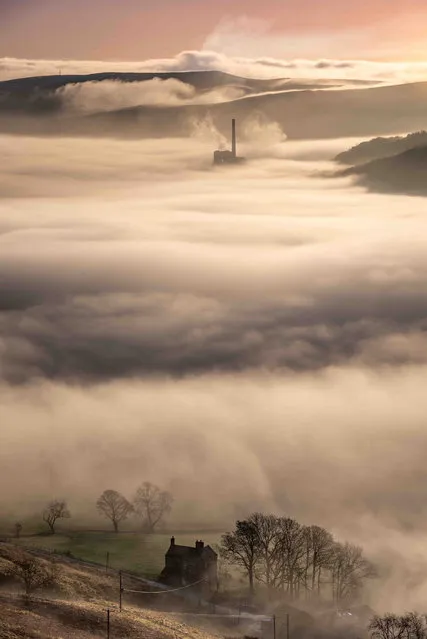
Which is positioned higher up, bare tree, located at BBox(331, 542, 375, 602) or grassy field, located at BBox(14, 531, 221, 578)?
grassy field, located at BBox(14, 531, 221, 578)

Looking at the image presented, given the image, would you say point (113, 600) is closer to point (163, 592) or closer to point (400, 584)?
point (163, 592)

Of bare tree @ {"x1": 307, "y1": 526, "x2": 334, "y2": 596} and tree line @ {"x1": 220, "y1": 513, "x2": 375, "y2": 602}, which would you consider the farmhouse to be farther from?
bare tree @ {"x1": 307, "y1": 526, "x2": 334, "y2": 596}

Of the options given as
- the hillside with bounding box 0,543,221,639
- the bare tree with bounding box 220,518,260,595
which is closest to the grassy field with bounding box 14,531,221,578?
the bare tree with bounding box 220,518,260,595

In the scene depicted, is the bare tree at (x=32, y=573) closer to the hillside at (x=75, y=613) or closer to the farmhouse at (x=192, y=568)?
the hillside at (x=75, y=613)

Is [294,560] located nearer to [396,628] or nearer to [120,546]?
[396,628]

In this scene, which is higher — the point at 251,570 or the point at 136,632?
the point at 251,570

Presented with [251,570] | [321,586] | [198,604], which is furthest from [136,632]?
[321,586]
